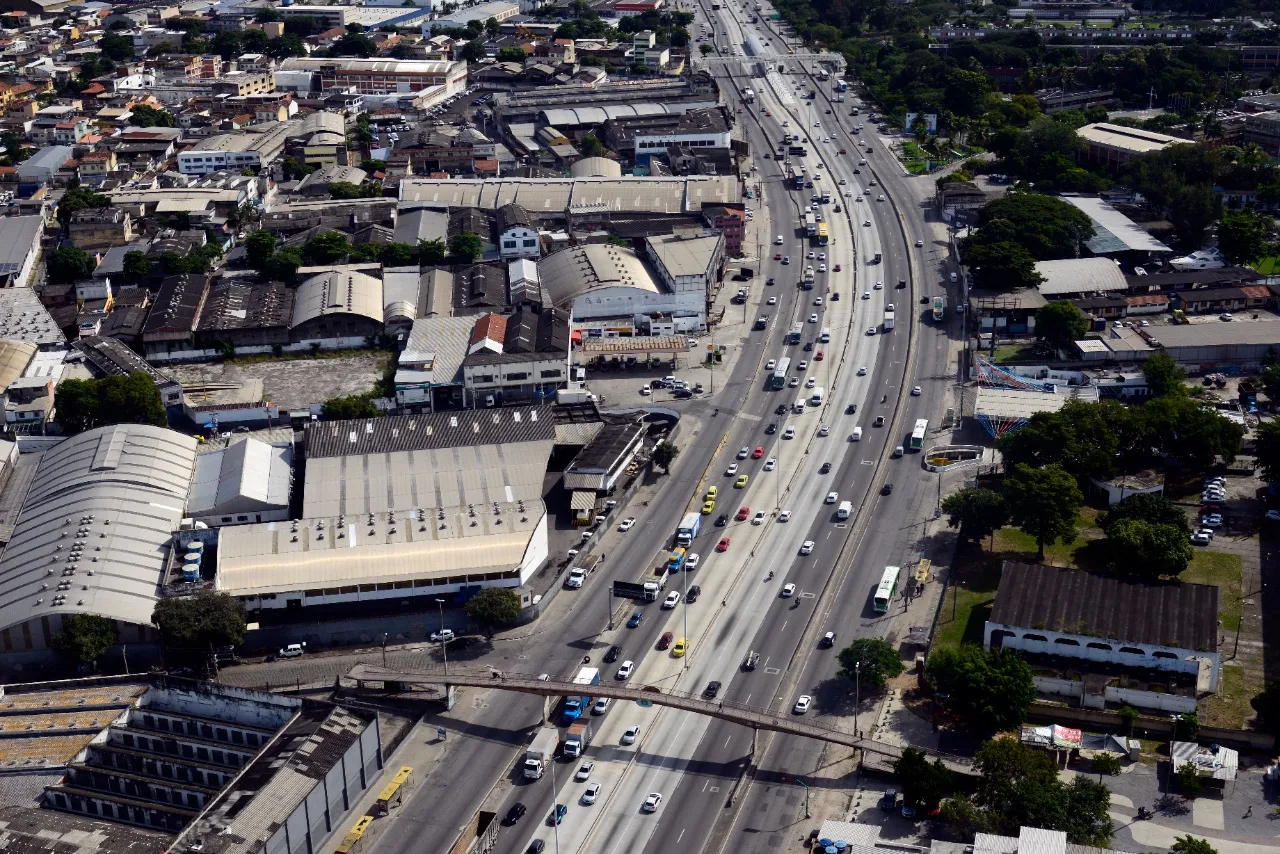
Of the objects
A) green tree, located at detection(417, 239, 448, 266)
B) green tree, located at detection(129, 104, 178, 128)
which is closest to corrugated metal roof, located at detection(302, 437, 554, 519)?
green tree, located at detection(417, 239, 448, 266)

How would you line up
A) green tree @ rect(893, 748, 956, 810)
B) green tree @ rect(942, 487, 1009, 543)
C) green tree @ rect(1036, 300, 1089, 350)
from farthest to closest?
green tree @ rect(1036, 300, 1089, 350) → green tree @ rect(942, 487, 1009, 543) → green tree @ rect(893, 748, 956, 810)

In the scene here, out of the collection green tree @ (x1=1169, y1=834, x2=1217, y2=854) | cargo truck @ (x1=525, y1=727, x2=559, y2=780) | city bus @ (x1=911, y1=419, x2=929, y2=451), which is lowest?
city bus @ (x1=911, y1=419, x2=929, y2=451)

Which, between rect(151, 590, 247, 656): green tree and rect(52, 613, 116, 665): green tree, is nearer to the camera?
rect(52, 613, 116, 665): green tree

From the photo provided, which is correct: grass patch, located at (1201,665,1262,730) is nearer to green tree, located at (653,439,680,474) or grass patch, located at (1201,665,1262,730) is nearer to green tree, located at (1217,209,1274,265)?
green tree, located at (653,439,680,474)

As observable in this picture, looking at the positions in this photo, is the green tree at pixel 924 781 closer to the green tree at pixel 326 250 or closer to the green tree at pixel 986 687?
the green tree at pixel 986 687

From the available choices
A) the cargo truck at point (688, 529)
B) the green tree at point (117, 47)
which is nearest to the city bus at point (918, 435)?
the cargo truck at point (688, 529)

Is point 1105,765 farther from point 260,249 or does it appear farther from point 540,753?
point 260,249
